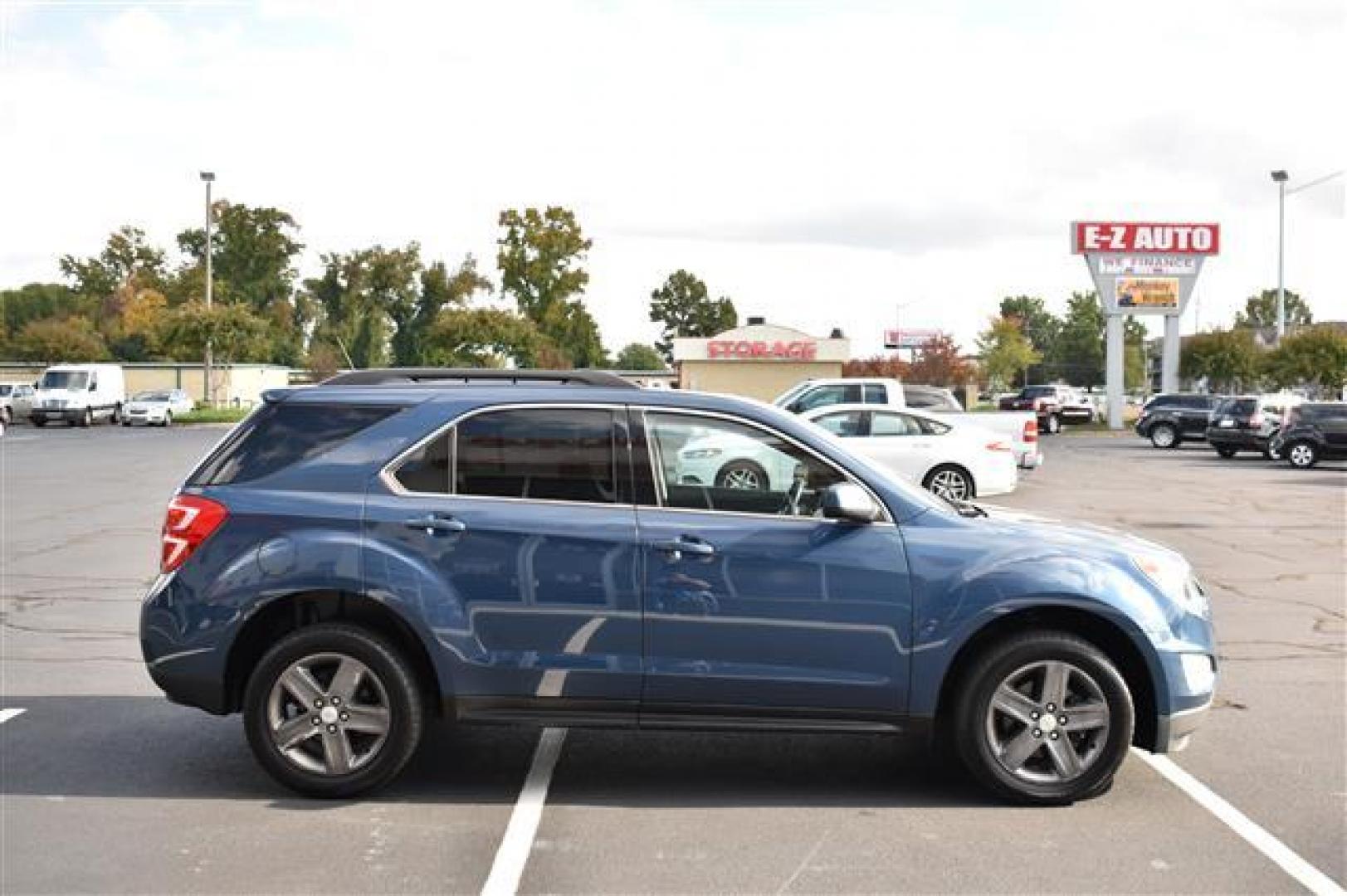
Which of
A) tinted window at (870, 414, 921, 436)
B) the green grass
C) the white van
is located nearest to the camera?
tinted window at (870, 414, 921, 436)

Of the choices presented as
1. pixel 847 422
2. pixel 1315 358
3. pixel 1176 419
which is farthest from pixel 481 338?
pixel 847 422

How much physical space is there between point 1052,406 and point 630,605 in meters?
52.8

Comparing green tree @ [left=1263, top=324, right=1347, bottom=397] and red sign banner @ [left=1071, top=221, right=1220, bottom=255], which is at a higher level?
red sign banner @ [left=1071, top=221, right=1220, bottom=255]

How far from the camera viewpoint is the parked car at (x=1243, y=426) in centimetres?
3572

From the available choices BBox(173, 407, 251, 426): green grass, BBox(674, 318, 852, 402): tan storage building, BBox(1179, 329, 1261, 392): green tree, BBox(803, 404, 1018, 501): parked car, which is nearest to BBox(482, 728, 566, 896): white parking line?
BBox(803, 404, 1018, 501): parked car

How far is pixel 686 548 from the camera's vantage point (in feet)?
18.3

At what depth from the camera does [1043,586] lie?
5.57m

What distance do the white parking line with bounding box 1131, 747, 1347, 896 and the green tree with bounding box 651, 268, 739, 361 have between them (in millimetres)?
139825

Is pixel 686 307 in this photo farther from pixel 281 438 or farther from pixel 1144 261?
pixel 281 438

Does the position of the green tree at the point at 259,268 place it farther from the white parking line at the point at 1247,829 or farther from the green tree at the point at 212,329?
the white parking line at the point at 1247,829

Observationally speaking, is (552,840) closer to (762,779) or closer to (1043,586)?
(762,779)

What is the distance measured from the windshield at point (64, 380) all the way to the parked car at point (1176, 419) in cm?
4048

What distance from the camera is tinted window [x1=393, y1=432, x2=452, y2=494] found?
577 centimetres

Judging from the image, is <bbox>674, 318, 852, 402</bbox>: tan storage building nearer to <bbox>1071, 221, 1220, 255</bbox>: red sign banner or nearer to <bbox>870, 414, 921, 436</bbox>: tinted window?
<bbox>1071, 221, 1220, 255</bbox>: red sign banner
